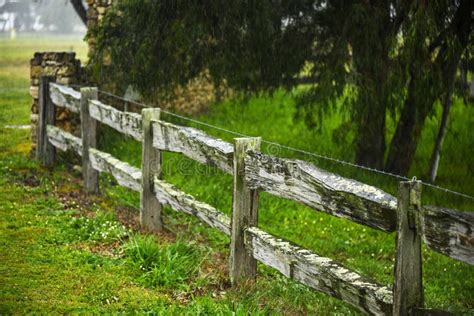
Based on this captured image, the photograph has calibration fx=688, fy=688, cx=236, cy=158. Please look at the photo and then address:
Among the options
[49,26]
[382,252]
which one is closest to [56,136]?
[382,252]

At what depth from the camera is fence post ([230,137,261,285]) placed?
19.5ft

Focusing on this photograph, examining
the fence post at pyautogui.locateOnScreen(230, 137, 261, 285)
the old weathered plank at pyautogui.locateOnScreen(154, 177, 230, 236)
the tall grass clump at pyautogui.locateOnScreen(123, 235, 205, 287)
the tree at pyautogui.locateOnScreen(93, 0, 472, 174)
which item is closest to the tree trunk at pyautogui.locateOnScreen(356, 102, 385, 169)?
the tree at pyautogui.locateOnScreen(93, 0, 472, 174)

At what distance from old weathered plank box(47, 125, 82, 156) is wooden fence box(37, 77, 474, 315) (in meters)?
0.92

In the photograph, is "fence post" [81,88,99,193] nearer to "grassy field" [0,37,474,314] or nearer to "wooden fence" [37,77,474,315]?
"grassy field" [0,37,474,314]

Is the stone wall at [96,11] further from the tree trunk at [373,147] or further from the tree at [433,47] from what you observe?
the tree at [433,47]

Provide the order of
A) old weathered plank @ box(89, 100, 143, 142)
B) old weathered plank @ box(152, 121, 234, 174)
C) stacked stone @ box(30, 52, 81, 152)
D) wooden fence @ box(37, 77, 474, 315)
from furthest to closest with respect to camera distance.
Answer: stacked stone @ box(30, 52, 81, 152)
old weathered plank @ box(89, 100, 143, 142)
old weathered plank @ box(152, 121, 234, 174)
wooden fence @ box(37, 77, 474, 315)

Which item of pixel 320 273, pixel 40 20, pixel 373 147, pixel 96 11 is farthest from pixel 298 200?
pixel 40 20

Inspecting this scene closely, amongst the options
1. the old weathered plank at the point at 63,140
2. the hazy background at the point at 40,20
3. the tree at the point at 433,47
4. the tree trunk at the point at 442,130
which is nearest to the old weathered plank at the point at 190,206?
the old weathered plank at the point at 63,140

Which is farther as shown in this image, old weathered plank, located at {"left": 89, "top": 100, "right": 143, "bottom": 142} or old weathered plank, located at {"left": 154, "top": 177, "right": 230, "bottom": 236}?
old weathered plank, located at {"left": 89, "top": 100, "right": 143, "bottom": 142}

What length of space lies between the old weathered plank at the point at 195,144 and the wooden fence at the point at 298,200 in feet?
0.03

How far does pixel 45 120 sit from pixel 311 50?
15.2ft

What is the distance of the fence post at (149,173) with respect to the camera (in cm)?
776

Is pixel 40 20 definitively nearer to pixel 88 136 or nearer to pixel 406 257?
pixel 88 136

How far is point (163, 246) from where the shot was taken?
6977mm
